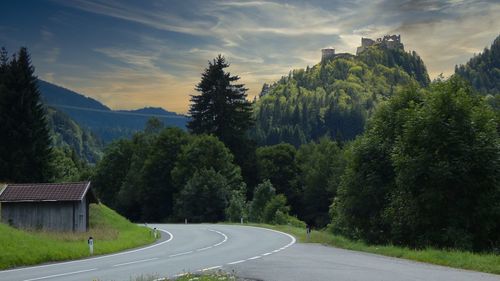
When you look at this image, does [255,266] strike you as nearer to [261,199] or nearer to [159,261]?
[159,261]

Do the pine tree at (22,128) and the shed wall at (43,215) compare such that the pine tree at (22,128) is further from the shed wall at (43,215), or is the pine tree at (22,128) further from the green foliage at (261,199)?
A: the green foliage at (261,199)

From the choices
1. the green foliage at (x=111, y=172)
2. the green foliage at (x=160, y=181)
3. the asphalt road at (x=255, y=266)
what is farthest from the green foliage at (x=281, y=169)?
the asphalt road at (x=255, y=266)

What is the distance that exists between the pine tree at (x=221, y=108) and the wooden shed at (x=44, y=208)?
5389 centimetres

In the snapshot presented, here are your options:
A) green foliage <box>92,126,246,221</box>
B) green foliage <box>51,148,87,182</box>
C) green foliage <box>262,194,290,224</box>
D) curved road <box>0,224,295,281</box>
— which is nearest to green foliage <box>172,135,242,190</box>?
green foliage <box>92,126,246,221</box>

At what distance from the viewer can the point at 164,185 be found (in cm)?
8306

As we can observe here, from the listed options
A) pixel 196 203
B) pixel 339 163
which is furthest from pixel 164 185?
pixel 339 163

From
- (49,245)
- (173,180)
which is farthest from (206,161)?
(49,245)

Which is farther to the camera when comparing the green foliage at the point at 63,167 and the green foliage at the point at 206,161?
the green foliage at the point at 206,161

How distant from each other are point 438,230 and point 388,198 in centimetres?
372

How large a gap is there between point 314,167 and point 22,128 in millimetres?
55757

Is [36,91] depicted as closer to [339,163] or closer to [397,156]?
[397,156]

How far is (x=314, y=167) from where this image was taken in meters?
98.3

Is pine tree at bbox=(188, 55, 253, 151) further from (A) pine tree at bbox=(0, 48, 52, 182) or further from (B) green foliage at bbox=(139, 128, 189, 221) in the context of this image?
(A) pine tree at bbox=(0, 48, 52, 182)

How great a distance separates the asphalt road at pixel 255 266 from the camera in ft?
47.2
